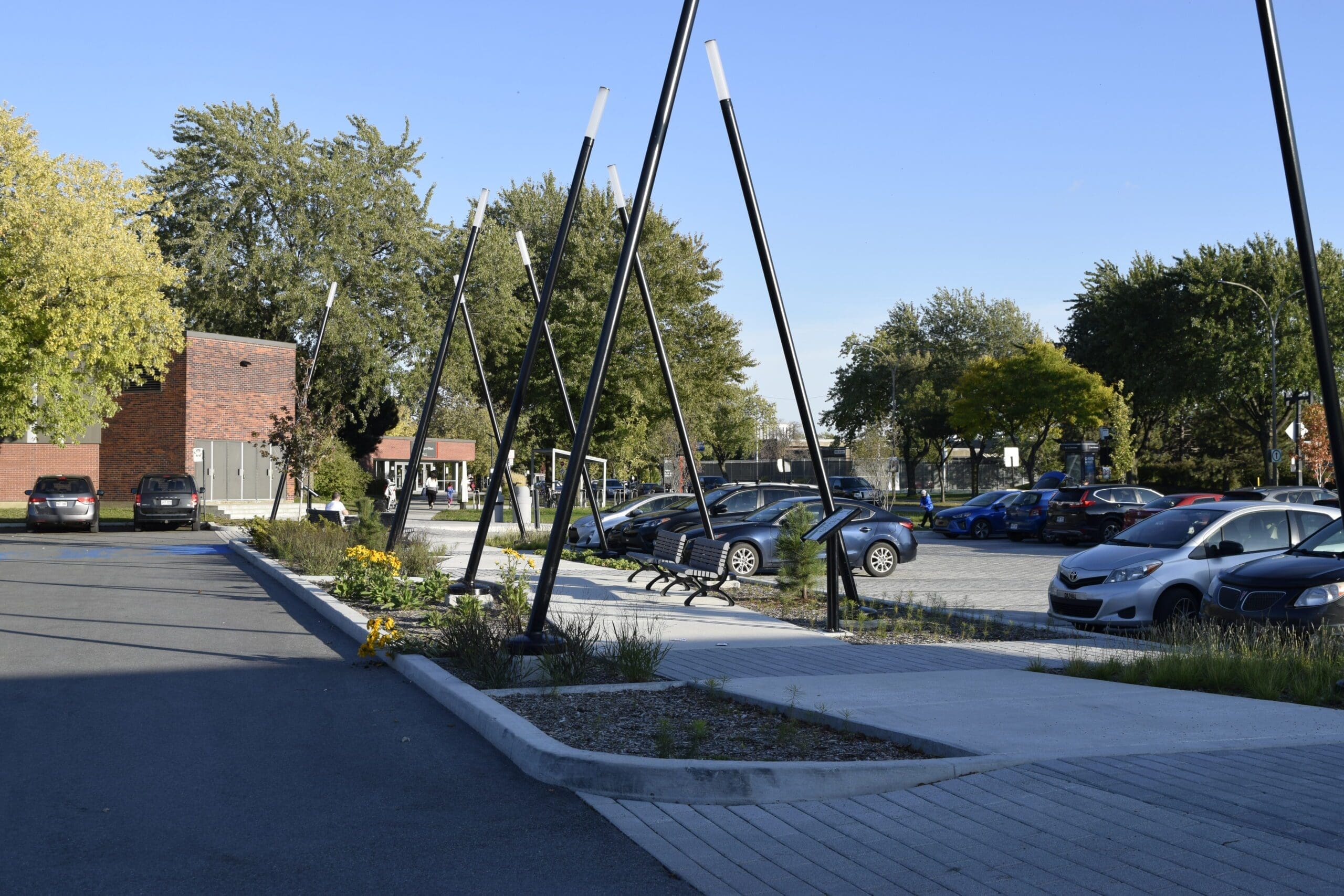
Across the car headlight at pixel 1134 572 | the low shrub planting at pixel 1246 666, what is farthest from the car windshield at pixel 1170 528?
the low shrub planting at pixel 1246 666

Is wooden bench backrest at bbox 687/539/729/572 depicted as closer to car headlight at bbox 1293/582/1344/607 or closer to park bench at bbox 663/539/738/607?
park bench at bbox 663/539/738/607

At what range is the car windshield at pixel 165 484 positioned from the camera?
34594 millimetres

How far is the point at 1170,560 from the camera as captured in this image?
1235cm

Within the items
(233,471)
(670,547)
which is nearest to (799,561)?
(670,547)

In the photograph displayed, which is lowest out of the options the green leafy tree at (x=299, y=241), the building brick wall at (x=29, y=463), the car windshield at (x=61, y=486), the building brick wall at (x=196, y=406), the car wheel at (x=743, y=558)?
the car wheel at (x=743, y=558)

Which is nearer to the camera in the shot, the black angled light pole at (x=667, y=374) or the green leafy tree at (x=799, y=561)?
the green leafy tree at (x=799, y=561)

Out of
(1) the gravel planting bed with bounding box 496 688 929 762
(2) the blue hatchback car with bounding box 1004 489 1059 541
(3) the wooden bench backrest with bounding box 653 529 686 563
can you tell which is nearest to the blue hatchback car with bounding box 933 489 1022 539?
(2) the blue hatchback car with bounding box 1004 489 1059 541

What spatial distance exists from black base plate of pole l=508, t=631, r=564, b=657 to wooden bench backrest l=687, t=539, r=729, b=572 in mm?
5152

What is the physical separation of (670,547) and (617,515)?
11186 mm

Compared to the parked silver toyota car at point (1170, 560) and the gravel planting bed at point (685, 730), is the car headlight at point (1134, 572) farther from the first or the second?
the gravel planting bed at point (685, 730)

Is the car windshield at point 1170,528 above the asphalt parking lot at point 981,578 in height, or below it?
above

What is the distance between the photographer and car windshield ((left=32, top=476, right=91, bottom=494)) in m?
32.8

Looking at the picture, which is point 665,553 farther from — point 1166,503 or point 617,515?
point 1166,503

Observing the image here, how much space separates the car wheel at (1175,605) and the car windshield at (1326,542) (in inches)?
53.1
